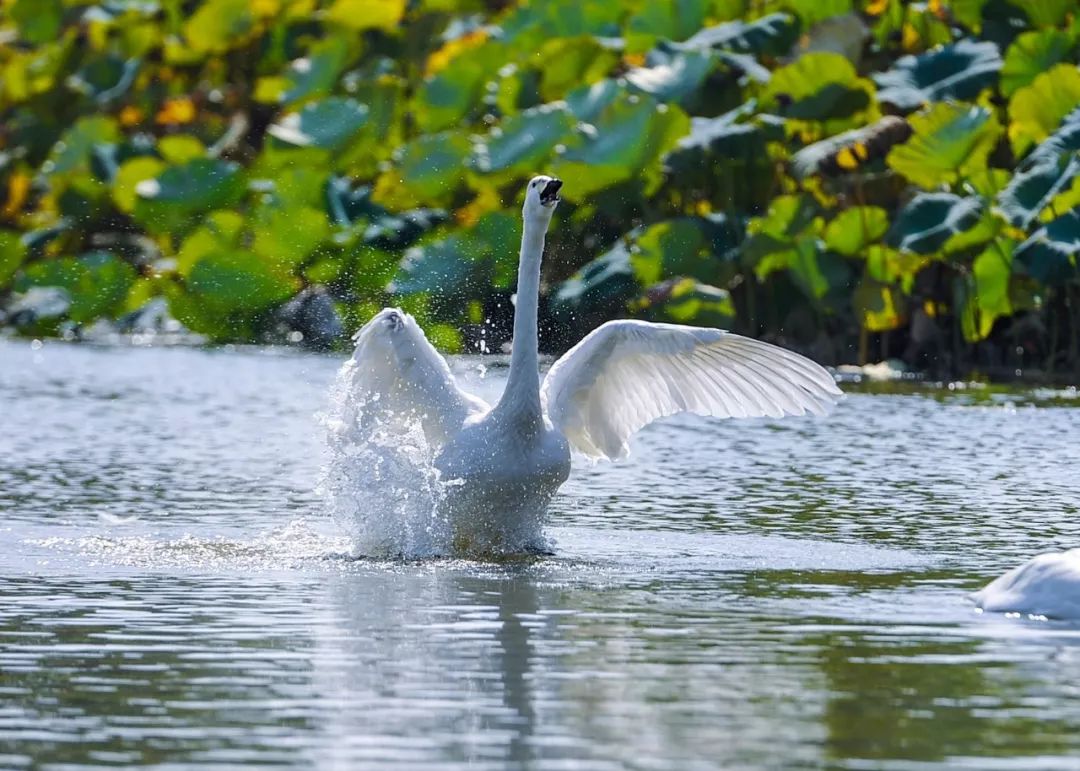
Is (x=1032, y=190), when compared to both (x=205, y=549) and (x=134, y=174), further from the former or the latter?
(x=134, y=174)

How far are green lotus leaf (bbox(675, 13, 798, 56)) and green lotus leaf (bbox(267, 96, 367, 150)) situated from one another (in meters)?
4.46

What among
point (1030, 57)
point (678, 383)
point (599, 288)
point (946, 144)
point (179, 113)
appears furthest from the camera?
point (179, 113)

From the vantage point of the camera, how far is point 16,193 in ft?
109

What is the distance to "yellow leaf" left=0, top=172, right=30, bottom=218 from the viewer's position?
33.2 m

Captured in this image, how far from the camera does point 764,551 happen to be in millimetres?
10023

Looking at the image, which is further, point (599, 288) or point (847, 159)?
point (847, 159)

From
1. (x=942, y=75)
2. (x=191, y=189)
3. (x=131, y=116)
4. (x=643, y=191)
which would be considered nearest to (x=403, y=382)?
(x=942, y=75)

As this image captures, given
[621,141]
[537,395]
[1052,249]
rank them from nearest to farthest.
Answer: [537,395]
[1052,249]
[621,141]

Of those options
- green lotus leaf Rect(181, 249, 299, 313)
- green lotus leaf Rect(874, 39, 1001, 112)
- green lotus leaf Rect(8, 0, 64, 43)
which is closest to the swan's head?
green lotus leaf Rect(874, 39, 1001, 112)

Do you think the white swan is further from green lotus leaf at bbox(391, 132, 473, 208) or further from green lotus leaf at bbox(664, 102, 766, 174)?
green lotus leaf at bbox(391, 132, 473, 208)

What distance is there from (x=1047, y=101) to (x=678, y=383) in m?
10.8

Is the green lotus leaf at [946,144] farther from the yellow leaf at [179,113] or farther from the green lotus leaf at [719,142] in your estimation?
the yellow leaf at [179,113]

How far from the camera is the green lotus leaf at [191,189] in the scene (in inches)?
1043

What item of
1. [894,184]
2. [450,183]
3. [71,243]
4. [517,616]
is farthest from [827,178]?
[517,616]
